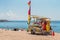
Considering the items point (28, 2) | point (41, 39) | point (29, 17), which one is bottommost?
point (41, 39)

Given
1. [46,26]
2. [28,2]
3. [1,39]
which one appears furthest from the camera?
[28,2]

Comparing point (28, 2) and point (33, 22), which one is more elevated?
point (28, 2)

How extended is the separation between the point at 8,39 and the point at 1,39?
2.24ft

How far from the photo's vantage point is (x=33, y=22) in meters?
27.9

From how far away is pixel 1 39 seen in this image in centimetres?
2170

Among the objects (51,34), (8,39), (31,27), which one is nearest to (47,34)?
(51,34)

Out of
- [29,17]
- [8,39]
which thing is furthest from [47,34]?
[8,39]

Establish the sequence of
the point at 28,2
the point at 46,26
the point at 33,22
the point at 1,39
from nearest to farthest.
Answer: the point at 1,39, the point at 46,26, the point at 33,22, the point at 28,2

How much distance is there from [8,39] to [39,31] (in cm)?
536

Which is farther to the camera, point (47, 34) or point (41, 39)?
point (47, 34)

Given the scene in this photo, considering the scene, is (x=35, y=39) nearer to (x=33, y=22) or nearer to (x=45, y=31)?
(x=45, y=31)

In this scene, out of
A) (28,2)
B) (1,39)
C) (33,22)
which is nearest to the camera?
(1,39)

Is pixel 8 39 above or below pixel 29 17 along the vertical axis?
below

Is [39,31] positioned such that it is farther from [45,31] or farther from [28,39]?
[28,39]
